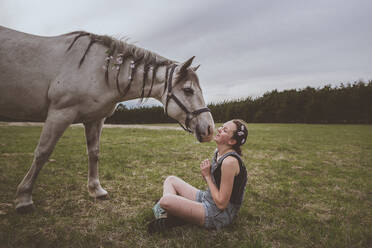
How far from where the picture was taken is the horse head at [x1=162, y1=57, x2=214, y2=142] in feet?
9.07

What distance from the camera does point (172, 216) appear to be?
2.40 metres

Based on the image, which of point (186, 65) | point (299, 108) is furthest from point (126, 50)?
point (299, 108)

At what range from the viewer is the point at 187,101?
288cm

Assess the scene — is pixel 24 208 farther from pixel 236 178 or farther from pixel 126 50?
pixel 236 178

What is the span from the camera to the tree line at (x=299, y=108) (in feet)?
93.4

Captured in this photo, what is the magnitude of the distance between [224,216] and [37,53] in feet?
10.6

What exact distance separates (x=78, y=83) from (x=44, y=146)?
92 centimetres

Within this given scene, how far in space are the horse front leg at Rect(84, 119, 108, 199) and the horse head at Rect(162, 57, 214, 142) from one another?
51.8 inches

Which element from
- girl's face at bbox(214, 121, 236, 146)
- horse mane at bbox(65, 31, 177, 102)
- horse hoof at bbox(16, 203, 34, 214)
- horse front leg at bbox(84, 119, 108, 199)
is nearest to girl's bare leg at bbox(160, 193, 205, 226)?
girl's face at bbox(214, 121, 236, 146)

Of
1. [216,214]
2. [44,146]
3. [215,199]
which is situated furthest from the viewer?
[44,146]

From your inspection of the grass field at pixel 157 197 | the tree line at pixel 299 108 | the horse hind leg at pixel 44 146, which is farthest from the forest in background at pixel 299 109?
the horse hind leg at pixel 44 146

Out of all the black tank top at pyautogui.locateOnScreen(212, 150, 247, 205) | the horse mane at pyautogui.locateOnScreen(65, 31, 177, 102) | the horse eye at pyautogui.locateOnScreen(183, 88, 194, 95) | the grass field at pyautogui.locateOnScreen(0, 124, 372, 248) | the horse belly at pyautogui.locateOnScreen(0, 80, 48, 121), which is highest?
the horse mane at pyautogui.locateOnScreen(65, 31, 177, 102)

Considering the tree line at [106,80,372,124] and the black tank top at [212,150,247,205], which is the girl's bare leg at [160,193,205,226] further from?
the tree line at [106,80,372,124]

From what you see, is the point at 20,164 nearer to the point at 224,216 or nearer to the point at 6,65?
the point at 6,65
